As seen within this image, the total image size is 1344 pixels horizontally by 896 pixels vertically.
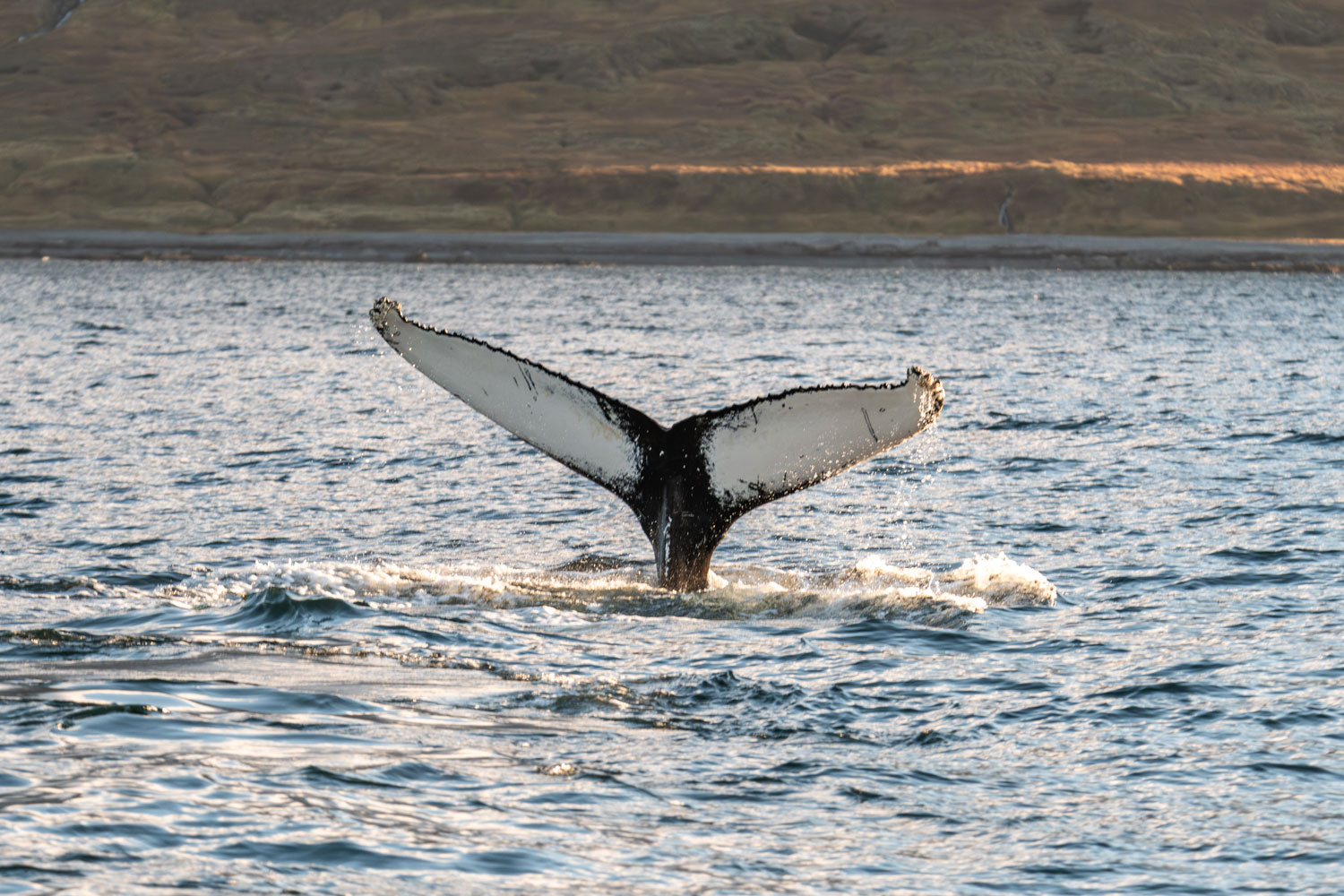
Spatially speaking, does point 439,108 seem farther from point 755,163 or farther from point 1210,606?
point 1210,606

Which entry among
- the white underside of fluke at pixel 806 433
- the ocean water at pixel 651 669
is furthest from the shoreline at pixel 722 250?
the white underside of fluke at pixel 806 433

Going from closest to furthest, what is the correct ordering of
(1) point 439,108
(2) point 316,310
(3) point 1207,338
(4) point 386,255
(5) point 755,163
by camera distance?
(3) point 1207,338, (2) point 316,310, (4) point 386,255, (5) point 755,163, (1) point 439,108

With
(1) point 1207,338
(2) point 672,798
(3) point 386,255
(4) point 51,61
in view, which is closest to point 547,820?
(2) point 672,798

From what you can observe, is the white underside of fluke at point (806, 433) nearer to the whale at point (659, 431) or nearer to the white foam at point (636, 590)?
the whale at point (659, 431)

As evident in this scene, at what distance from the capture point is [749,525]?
18609 millimetres

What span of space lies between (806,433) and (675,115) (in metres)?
134

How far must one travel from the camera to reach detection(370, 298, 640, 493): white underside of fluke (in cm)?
1082

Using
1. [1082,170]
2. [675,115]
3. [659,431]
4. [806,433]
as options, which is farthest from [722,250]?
[806,433]

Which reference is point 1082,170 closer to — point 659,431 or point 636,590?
point 636,590

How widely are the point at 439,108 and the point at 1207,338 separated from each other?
10528 cm

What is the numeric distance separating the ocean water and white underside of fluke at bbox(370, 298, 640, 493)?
1.42 m

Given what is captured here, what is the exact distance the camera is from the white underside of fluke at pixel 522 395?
10820mm

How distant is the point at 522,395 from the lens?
35.8 feet

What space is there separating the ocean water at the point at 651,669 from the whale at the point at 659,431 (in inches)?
48.9
